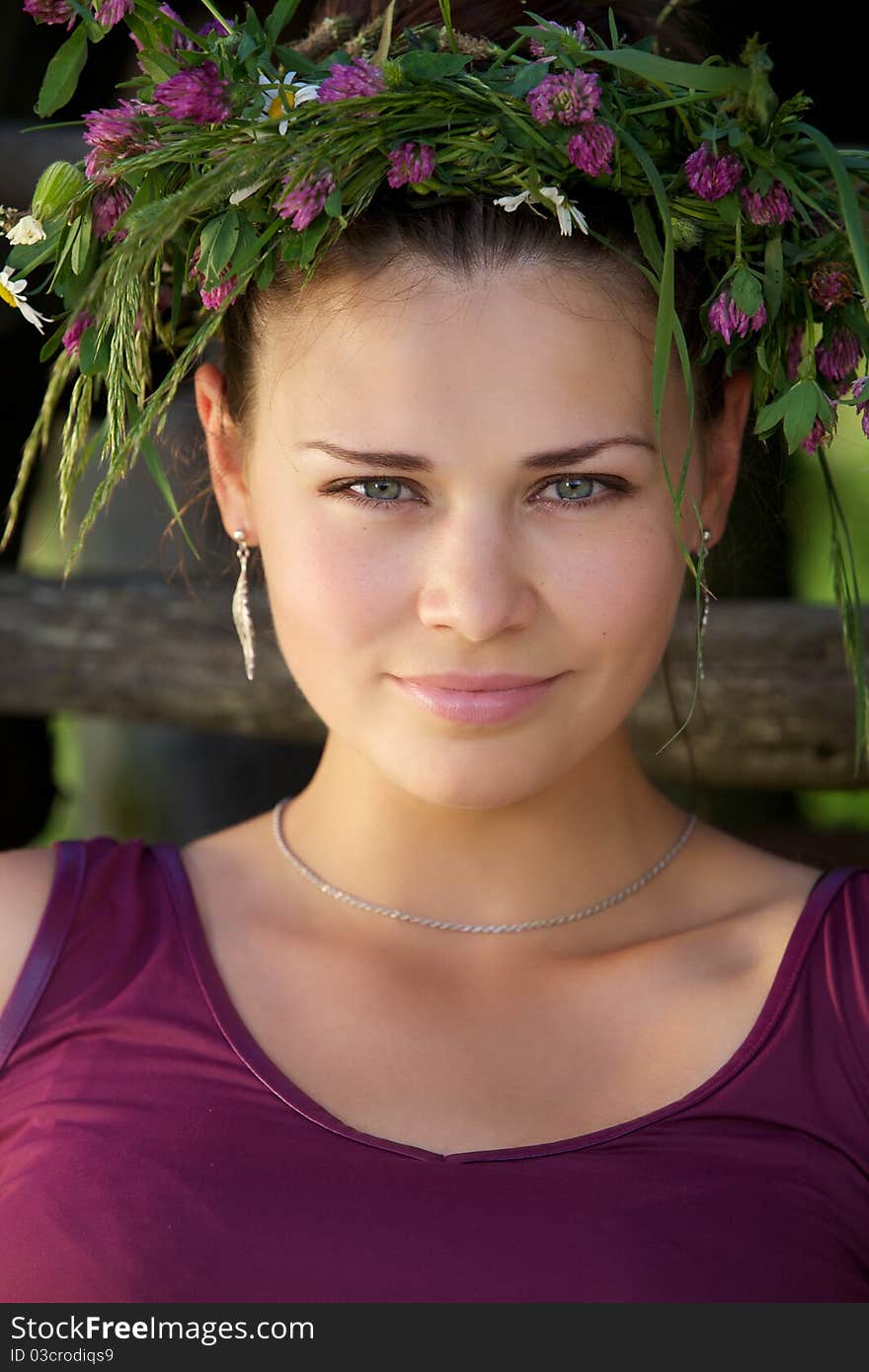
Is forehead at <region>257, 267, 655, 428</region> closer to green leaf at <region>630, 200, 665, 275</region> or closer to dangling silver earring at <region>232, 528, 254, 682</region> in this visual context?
green leaf at <region>630, 200, 665, 275</region>

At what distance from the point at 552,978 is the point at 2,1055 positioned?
0.63 meters

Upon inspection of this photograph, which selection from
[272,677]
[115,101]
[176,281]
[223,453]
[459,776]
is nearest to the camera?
[459,776]

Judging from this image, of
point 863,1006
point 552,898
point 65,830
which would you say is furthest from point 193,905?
point 65,830

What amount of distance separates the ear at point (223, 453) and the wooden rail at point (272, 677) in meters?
0.68

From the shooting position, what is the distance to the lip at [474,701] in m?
1.71

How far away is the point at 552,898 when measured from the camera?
78.4 inches

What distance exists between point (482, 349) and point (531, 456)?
0.12 meters

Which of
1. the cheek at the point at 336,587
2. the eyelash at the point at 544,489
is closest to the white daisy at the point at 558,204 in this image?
the eyelash at the point at 544,489

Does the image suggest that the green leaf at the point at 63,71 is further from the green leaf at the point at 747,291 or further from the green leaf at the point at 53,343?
the green leaf at the point at 747,291

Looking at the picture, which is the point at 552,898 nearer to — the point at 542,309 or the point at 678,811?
the point at 678,811

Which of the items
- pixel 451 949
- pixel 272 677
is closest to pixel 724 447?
pixel 451 949

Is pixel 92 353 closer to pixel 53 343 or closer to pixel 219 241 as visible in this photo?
pixel 53 343

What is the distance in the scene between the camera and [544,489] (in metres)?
1.68

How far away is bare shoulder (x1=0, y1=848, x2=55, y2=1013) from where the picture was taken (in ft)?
6.09
